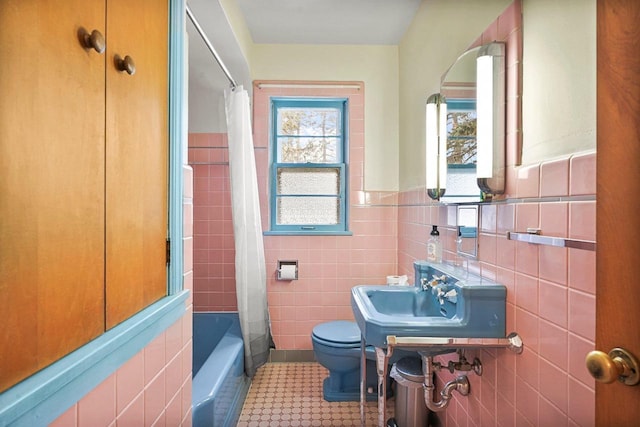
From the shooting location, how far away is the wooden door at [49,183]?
1.55 ft

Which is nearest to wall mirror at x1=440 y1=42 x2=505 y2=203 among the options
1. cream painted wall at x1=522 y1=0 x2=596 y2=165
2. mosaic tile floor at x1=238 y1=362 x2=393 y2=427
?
cream painted wall at x1=522 y1=0 x2=596 y2=165

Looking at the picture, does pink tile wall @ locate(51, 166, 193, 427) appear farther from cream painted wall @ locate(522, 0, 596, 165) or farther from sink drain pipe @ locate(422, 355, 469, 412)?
cream painted wall @ locate(522, 0, 596, 165)

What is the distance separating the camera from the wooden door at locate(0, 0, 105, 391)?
474mm

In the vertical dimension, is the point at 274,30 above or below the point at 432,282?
above

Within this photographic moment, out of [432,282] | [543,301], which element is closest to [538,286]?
[543,301]

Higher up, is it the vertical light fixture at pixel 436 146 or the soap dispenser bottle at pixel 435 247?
the vertical light fixture at pixel 436 146

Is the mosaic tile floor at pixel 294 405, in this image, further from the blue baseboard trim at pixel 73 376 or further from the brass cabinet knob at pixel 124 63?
the brass cabinet knob at pixel 124 63

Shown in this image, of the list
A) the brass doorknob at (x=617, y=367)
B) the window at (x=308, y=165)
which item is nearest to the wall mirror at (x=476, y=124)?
the brass doorknob at (x=617, y=367)

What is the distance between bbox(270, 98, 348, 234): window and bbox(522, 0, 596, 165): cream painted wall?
1554 mm

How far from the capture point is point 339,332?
205 cm

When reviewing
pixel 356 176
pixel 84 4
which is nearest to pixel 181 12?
pixel 84 4

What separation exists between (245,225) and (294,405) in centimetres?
111

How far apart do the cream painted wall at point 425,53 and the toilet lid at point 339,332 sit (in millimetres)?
996

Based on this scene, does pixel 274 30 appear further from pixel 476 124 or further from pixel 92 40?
→ pixel 92 40
